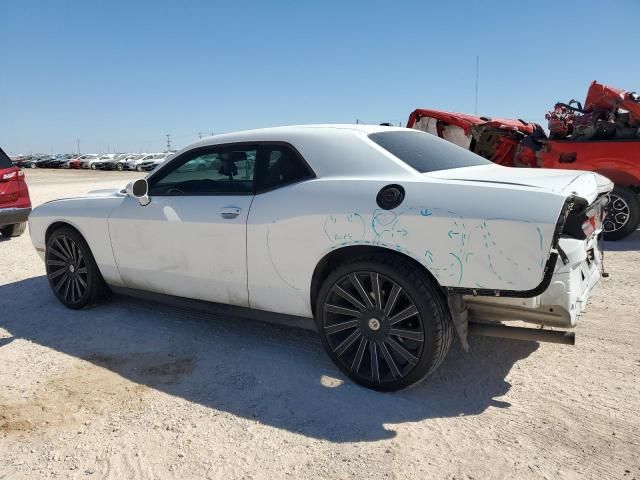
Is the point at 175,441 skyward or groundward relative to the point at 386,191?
groundward

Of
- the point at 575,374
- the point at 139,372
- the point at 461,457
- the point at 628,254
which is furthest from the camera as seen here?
the point at 628,254

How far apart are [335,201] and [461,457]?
154 cm

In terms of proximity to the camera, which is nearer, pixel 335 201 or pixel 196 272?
pixel 335 201

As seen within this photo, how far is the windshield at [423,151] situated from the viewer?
10.6ft

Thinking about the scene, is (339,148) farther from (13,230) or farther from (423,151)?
(13,230)

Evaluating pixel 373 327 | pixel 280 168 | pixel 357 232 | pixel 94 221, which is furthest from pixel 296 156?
pixel 94 221

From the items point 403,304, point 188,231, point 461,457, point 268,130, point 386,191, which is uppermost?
point 268,130

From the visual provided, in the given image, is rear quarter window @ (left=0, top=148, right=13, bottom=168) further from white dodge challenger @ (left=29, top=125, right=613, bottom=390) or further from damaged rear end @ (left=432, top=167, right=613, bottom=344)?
damaged rear end @ (left=432, top=167, right=613, bottom=344)

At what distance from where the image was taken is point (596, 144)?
746cm

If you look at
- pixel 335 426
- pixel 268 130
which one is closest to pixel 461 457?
pixel 335 426

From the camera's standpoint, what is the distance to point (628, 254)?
646 cm

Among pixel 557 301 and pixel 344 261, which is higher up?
pixel 344 261

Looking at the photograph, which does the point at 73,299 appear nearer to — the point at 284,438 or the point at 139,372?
the point at 139,372

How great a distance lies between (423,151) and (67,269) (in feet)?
11.4
